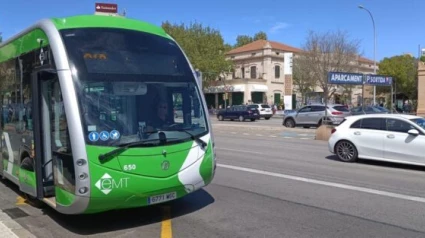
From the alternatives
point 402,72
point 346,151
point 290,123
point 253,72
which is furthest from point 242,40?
point 346,151

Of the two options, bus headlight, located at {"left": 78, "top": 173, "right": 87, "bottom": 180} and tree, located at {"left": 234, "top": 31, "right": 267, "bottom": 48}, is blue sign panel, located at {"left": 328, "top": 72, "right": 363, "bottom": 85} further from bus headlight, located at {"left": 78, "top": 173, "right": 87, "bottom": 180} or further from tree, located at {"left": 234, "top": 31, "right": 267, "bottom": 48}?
tree, located at {"left": 234, "top": 31, "right": 267, "bottom": 48}

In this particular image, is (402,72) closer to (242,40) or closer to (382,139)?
(242,40)

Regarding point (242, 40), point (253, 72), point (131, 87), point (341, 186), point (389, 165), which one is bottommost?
point (389, 165)

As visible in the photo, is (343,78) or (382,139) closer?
(382,139)

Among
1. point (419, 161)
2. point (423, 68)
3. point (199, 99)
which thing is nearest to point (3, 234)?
point (199, 99)

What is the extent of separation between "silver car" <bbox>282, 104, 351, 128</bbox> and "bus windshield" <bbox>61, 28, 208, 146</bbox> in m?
22.3

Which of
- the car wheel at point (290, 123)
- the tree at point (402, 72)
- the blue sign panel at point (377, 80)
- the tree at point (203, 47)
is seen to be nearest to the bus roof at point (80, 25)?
the blue sign panel at point (377, 80)

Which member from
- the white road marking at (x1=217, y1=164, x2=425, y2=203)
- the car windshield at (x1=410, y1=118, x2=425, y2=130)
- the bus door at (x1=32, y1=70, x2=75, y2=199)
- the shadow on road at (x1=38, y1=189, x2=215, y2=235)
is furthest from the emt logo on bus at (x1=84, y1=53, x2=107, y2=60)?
the car windshield at (x1=410, y1=118, x2=425, y2=130)

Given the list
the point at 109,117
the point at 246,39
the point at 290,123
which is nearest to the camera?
the point at 109,117

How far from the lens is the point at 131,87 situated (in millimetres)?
5984

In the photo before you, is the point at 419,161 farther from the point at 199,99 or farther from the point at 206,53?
the point at 206,53

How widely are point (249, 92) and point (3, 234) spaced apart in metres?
64.7

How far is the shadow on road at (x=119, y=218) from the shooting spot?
20.2 feet

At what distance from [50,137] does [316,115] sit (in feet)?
79.8
